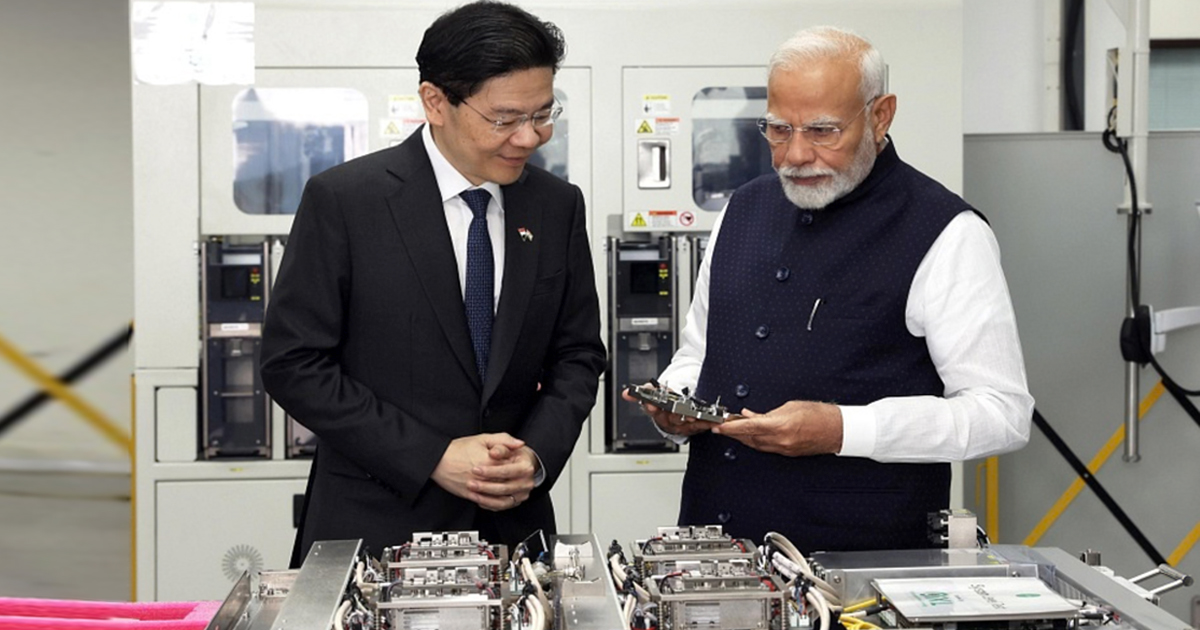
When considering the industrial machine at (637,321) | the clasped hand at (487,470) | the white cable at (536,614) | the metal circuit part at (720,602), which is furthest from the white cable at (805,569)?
the industrial machine at (637,321)

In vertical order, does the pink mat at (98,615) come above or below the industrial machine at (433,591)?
below

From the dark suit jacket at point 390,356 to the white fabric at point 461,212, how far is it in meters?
0.03

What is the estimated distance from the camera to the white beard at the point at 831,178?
2039 millimetres

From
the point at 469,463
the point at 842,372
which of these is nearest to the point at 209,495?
the point at 469,463

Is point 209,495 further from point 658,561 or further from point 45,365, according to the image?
point 658,561

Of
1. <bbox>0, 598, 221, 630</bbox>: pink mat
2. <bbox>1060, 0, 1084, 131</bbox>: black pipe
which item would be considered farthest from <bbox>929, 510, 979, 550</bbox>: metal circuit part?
<bbox>1060, 0, 1084, 131</bbox>: black pipe

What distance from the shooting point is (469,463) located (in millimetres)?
1942

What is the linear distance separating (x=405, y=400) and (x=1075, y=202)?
2916mm

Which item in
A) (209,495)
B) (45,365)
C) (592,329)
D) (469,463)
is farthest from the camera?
(45,365)

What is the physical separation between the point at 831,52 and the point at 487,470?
829 millimetres

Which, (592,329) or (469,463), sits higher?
(592,329)

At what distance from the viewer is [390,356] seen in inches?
80.1

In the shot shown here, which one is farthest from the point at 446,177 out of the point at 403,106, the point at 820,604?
the point at 403,106

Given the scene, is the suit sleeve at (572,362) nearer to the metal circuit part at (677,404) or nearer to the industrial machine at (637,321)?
the metal circuit part at (677,404)
